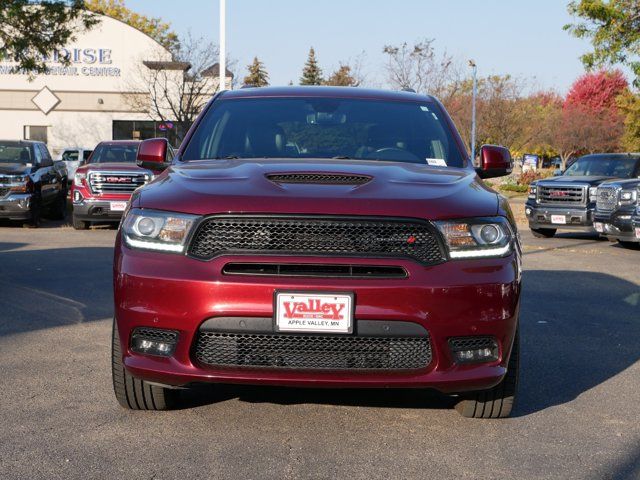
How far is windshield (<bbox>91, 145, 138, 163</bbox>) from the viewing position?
19984mm

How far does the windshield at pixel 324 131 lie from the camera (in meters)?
5.66

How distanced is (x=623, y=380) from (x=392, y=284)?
8.25ft

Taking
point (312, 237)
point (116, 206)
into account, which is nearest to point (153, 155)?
→ point (312, 237)

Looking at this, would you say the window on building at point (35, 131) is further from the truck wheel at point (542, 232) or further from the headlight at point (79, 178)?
the truck wheel at point (542, 232)

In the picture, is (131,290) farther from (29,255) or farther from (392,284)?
(29,255)

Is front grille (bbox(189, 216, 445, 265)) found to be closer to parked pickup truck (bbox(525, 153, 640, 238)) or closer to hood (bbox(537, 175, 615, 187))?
parked pickup truck (bbox(525, 153, 640, 238))

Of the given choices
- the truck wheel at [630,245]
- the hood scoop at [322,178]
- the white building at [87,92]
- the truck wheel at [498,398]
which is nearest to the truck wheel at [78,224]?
the truck wheel at [630,245]

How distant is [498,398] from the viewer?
15.9ft

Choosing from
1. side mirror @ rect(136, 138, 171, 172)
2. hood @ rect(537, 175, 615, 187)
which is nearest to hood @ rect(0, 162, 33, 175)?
hood @ rect(537, 175, 615, 187)

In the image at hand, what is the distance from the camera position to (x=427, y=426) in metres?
4.81

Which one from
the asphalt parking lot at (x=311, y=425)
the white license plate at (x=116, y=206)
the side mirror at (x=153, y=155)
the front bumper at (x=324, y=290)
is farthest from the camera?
the white license plate at (x=116, y=206)

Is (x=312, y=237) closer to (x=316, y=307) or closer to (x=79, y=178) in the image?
(x=316, y=307)

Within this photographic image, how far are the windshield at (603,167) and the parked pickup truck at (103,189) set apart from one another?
29.9 ft

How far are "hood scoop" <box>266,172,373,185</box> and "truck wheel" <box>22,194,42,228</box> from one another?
48.0ft
